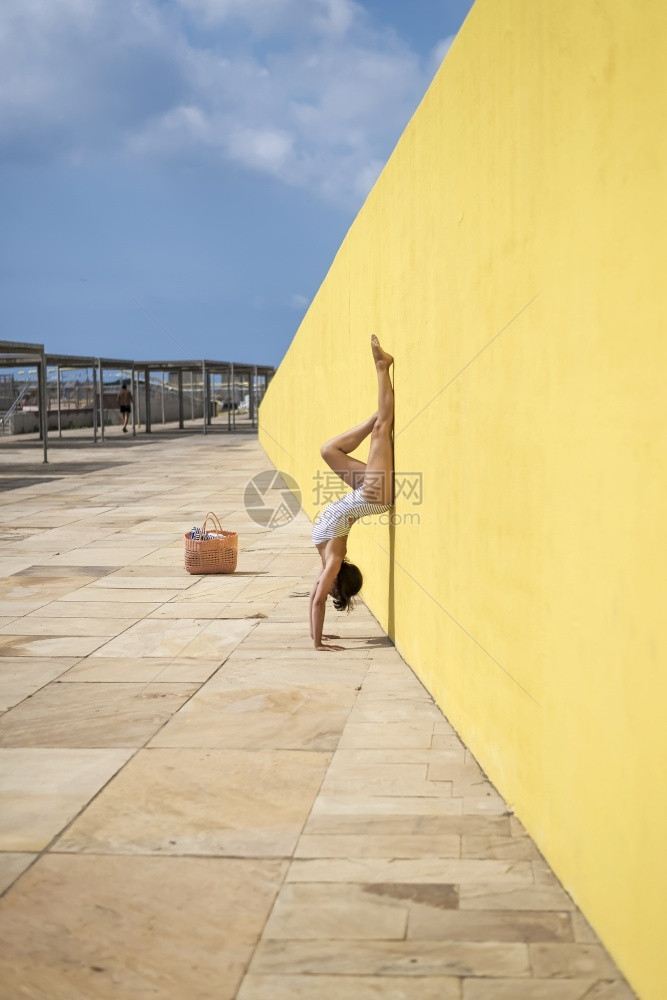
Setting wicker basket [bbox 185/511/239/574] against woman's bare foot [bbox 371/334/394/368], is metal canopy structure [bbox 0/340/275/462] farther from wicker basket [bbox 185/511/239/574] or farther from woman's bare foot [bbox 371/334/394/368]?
woman's bare foot [bbox 371/334/394/368]

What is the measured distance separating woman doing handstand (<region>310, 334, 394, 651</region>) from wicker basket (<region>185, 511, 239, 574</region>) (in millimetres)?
2366

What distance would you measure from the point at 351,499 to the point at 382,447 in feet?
1.19

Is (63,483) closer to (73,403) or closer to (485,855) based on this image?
(485,855)

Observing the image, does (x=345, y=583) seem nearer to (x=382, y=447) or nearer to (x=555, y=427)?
(x=382, y=447)

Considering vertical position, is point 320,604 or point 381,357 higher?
point 381,357

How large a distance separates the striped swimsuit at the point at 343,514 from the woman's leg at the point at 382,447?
0.06m

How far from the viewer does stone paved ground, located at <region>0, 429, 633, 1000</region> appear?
250 centimetres

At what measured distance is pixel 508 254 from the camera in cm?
348

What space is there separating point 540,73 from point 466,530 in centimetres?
176

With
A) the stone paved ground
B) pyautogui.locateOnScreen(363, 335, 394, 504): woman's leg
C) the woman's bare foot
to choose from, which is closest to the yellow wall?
the stone paved ground

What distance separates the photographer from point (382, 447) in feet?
19.6

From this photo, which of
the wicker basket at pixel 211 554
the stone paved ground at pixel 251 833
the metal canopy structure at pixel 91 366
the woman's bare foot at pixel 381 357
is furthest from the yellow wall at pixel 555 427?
the metal canopy structure at pixel 91 366

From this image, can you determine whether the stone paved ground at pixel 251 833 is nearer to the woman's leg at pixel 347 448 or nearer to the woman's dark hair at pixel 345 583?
the woman's dark hair at pixel 345 583

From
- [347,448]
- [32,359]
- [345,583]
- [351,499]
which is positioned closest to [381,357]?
[347,448]
